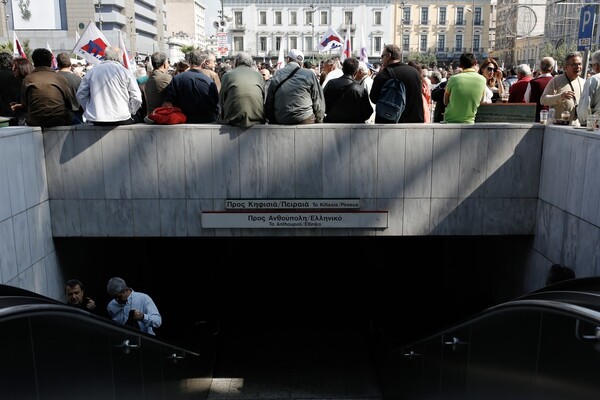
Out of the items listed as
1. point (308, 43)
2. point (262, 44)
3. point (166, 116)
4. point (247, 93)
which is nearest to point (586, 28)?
point (247, 93)

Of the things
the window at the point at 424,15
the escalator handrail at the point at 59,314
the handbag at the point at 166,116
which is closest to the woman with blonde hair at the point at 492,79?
the handbag at the point at 166,116

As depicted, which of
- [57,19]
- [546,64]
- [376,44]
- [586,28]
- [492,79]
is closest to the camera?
[546,64]

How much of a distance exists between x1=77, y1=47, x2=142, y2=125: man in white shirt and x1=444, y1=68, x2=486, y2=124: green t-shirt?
4.55m

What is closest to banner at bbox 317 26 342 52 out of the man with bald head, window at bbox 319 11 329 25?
the man with bald head

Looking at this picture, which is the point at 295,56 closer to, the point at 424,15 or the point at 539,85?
the point at 539,85

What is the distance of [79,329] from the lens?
16.2 ft

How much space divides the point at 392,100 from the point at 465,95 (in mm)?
1185

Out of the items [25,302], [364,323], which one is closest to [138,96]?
[25,302]

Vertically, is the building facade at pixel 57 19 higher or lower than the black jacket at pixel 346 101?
higher

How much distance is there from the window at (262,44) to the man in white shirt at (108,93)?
105789 mm

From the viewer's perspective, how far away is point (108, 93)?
8.62 meters

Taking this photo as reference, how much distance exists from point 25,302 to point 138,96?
5.25m

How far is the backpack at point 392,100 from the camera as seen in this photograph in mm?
8719

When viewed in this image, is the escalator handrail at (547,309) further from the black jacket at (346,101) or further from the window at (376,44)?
the window at (376,44)
